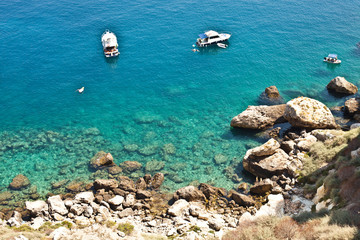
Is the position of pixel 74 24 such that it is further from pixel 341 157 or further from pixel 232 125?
pixel 341 157

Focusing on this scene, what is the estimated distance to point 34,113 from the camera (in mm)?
49781

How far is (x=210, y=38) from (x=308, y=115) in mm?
34381

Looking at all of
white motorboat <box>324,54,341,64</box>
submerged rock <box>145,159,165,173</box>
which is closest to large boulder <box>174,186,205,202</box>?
submerged rock <box>145,159,165,173</box>

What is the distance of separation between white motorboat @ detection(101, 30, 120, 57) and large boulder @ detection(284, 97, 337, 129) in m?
39.4

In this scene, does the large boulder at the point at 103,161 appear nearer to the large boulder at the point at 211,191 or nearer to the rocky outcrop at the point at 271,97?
the large boulder at the point at 211,191

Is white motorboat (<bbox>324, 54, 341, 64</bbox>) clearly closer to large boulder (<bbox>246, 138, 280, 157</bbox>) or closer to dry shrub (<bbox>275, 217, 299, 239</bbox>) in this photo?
large boulder (<bbox>246, 138, 280, 157</bbox>)

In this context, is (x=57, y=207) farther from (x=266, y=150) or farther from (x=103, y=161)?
(x=266, y=150)

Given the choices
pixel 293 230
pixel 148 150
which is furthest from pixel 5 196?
pixel 293 230

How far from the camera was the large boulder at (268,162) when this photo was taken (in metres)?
33.8

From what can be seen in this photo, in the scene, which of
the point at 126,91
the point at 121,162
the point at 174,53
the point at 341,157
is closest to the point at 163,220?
the point at 121,162

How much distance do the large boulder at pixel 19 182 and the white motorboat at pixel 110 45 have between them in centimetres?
3410

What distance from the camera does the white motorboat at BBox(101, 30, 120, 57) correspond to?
63562 mm

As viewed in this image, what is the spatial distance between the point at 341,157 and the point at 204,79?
107 feet

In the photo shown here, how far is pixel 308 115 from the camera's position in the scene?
4006 cm
